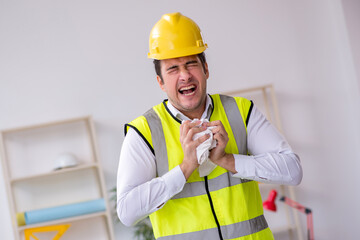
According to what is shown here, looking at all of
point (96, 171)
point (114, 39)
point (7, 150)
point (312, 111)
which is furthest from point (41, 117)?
point (312, 111)

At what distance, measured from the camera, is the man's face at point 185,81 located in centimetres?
171

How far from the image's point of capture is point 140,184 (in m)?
1.64

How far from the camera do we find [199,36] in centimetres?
176

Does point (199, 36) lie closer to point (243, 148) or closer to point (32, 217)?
point (243, 148)

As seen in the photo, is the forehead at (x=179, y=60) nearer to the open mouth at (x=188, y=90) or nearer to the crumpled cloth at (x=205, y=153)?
the open mouth at (x=188, y=90)

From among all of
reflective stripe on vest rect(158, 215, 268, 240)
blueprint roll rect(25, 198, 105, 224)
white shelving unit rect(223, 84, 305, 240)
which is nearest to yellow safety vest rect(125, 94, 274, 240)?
reflective stripe on vest rect(158, 215, 268, 240)

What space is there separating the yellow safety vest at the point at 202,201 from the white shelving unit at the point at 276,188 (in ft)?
8.32

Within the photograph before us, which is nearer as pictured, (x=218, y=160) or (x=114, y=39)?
(x=218, y=160)

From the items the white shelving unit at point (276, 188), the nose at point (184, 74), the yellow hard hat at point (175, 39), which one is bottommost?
the white shelving unit at point (276, 188)

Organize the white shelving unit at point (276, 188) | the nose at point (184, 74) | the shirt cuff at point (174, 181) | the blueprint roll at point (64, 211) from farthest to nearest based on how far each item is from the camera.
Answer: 1. the white shelving unit at point (276, 188)
2. the blueprint roll at point (64, 211)
3. the nose at point (184, 74)
4. the shirt cuff at point (174, 181)

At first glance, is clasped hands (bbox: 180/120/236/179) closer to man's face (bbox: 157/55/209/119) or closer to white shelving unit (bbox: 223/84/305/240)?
man's face (bbox: 157/55/209/119)

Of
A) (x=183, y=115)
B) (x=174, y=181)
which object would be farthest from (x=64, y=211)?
(x=174, y=181)

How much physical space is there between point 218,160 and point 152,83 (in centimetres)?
273

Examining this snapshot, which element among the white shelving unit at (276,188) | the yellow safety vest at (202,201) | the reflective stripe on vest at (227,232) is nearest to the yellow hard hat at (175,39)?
the yellow safety vest at (202,201)
